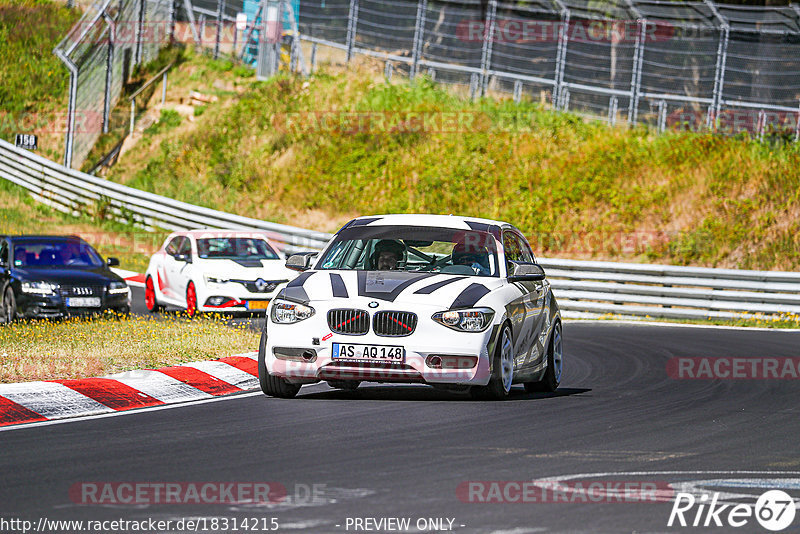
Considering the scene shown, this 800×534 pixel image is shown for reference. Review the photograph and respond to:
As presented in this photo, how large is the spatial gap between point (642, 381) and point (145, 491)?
7.69 metres

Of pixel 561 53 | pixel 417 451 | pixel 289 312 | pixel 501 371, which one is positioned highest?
pixel 561 53

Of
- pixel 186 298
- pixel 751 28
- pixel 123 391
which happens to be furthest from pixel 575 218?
pixel 123 391

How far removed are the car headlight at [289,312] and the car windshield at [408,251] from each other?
2.95 ft

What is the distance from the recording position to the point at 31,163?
129ft

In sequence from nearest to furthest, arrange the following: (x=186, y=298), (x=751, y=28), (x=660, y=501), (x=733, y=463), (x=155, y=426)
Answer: (x=660, y=501), (x=733, y=463), (x=155, y=426), (x=186, y=298), (x=751, y=28)

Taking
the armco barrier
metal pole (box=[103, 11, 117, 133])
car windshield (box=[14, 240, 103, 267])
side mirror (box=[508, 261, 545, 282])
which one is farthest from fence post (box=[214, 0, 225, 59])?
side mirror (box=[508, 261, 545, 282])

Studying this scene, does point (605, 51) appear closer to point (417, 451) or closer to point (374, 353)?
point (374, 353)

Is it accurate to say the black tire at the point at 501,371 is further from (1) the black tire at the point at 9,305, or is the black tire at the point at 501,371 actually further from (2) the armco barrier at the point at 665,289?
(2) the armco barrier at the point at 665,289

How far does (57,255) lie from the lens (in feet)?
70.2

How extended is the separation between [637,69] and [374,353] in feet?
79.9

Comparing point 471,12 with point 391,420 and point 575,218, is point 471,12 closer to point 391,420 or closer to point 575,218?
point 575,218

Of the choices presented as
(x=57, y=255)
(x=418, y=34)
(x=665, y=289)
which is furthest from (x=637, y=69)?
(x=57, y=255)

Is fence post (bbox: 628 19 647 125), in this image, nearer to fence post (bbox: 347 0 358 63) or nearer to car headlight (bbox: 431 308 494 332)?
fence post (bbox: 347 0 358 63)

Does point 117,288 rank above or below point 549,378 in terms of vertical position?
below
